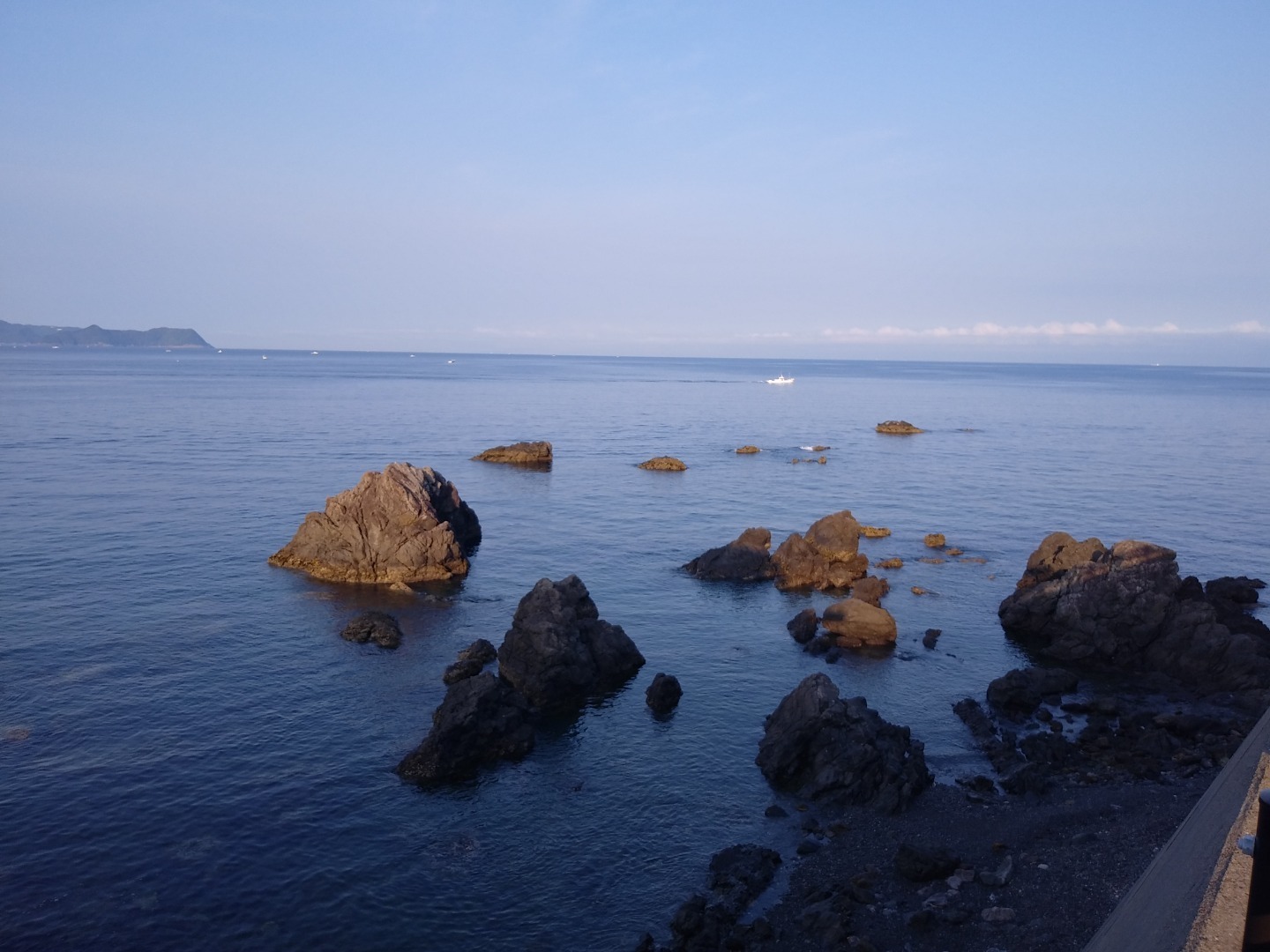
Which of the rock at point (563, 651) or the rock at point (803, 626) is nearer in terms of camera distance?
the rock at point (563, 651)

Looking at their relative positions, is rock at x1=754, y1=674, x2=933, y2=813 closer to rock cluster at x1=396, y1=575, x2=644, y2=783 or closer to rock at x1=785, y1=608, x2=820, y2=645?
rock cluster at x1=396, y1=575, x2=644, y2=783

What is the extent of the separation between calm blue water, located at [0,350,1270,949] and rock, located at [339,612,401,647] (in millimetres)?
1145

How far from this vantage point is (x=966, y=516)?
94.0 meters

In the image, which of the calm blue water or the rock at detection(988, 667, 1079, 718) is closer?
the calm blue water

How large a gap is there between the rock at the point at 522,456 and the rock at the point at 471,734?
3302 inches

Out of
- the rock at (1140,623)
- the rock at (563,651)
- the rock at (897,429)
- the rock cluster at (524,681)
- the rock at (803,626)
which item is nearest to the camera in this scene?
the rock cluster at (524,681)

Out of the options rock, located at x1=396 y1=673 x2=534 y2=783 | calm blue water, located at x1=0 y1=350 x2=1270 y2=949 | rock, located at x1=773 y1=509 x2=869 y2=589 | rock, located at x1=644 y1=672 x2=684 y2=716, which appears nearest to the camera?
calm blue water, located at x1=0 y1=350 x2=1270 y2=949

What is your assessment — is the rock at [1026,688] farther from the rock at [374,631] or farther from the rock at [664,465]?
the rock at [664,465]

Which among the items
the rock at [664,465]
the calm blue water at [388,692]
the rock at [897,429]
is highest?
the rock at [897,429]

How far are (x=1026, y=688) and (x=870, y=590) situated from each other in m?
17.9

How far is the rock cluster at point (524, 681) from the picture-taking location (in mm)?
39125

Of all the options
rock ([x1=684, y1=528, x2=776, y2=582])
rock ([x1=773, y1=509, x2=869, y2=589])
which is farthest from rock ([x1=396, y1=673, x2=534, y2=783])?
rock ([x1=773, y1=509, x2=869, y2=589])

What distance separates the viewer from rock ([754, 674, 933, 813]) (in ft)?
121

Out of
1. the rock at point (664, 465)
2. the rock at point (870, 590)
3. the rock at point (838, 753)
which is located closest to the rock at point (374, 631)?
the rock at point (838, 753)
